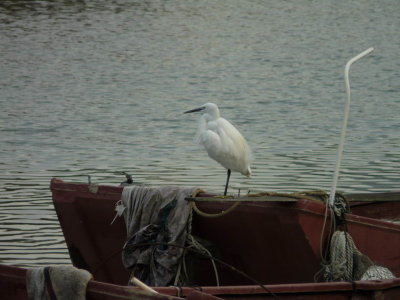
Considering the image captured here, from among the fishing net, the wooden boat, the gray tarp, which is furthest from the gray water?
the fishing net

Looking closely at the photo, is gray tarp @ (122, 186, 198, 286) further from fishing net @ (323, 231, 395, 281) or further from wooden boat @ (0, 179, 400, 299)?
fishing net @ (323, 231, 395, 281)

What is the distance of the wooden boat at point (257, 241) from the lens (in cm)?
817

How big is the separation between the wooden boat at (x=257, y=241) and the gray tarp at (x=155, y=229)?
0.20 metres

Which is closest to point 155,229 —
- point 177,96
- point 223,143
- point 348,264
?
point 223,143

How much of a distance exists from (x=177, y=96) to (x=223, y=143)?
1231 cm

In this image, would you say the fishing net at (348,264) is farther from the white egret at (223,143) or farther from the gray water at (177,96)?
the gray water at (177,96)

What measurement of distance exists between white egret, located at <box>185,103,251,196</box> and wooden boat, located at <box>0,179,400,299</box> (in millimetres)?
1050

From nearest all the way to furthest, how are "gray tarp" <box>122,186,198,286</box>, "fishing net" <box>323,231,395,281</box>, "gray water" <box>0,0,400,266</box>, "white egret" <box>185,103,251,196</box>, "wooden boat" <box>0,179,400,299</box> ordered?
"wooden boat" <box>0,179,400,299</box>
"fishing net" <box>323,231,395,281</box>
"gray tarp" <box>122,186,198,286</box>
"white egret" <box>185,103,251,196</box>
"gray water" <box>0,0,400,266</box>

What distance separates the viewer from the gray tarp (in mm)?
9000

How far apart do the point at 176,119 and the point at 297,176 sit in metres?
5.52

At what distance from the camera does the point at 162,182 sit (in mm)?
13992

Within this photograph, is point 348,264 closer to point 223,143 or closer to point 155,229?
point 155,229

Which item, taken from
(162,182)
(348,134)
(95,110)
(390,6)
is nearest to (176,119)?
(95,110)

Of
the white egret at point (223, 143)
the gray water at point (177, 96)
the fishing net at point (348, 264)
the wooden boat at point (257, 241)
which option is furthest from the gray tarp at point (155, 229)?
the gray water at point (177, 96)
